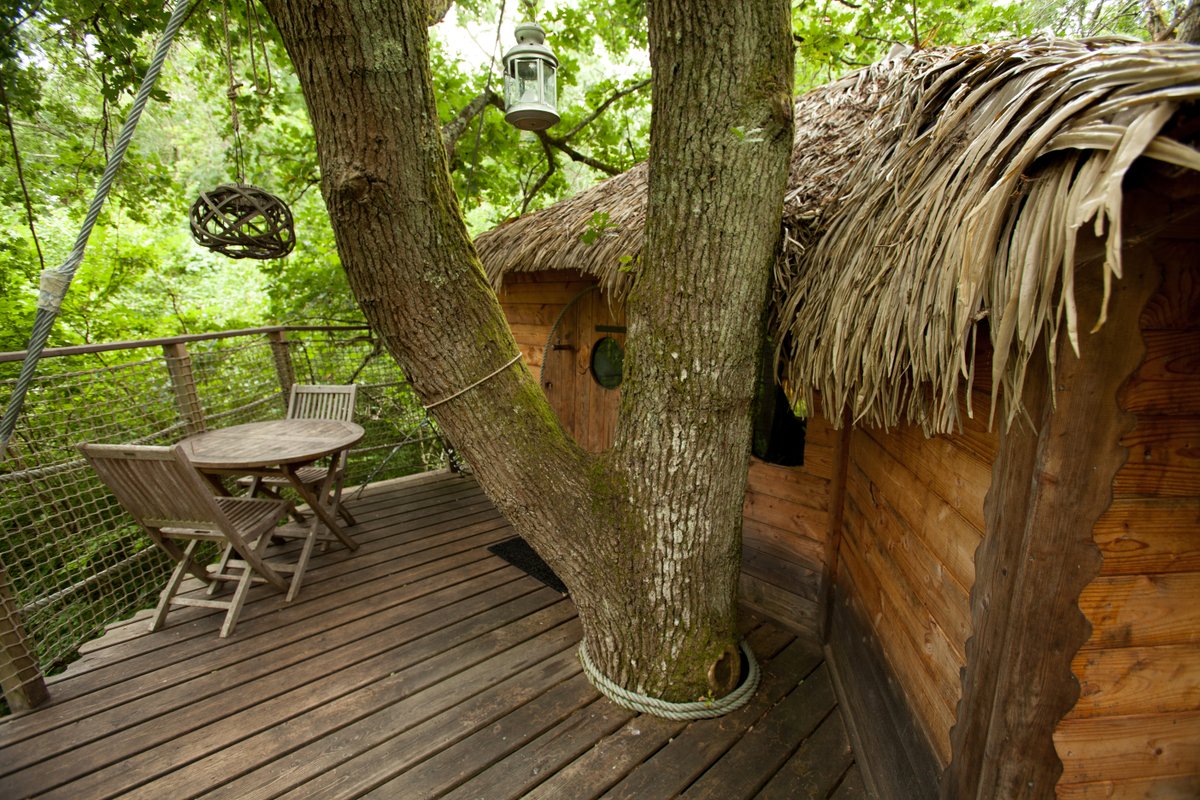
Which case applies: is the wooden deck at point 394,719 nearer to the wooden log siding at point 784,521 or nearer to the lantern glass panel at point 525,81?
the wooden log siding at point 784,521

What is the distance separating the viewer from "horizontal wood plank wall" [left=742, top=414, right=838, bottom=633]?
280cm

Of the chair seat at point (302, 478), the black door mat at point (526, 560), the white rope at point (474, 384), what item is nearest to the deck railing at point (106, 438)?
the chair seat at point (302, 478)

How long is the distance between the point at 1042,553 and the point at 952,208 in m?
0.91

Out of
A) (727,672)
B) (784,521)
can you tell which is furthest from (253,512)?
(784,521)

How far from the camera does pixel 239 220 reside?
2.82 meters

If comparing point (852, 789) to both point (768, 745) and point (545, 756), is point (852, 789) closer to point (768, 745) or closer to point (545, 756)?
point (768, 745)

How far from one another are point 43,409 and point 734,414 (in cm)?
449

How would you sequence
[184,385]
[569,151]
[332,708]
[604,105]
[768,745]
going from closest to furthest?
[768,745], [332,708], [184,385], [604,105], [569,151]

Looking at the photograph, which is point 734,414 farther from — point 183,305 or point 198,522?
point 183,305

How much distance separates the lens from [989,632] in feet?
4.28

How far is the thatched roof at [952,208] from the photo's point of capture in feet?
3.01

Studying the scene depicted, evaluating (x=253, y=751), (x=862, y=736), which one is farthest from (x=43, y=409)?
(x=862, y=736)

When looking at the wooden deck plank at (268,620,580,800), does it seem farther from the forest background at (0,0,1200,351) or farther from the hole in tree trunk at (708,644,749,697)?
the forest background at (0,0,1200,351)

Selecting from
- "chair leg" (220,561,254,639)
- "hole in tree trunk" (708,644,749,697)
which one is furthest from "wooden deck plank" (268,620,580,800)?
"chair leg" (220,561,254,639)
